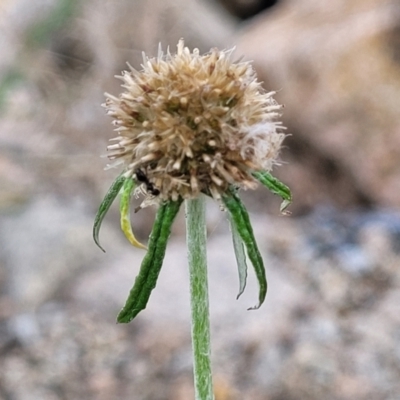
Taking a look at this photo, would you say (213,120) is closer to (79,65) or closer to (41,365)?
(41,365)

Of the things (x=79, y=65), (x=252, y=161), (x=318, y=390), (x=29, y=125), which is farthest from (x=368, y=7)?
(x=252, y=161)

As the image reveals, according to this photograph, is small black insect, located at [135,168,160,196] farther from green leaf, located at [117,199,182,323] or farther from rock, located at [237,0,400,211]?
rock, located at [237,0,400,211]

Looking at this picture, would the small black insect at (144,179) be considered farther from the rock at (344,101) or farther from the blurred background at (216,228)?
the rock at (344,101)

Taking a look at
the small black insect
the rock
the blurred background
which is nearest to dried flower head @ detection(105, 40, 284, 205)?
the small black insect

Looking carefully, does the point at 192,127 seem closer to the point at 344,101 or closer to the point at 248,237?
the point at 248,237

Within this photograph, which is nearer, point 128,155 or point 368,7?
point 128,155

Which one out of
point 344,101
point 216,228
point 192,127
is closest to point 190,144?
point 192,127

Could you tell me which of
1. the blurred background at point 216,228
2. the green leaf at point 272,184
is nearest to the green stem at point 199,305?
the green leaf at point 272,184
